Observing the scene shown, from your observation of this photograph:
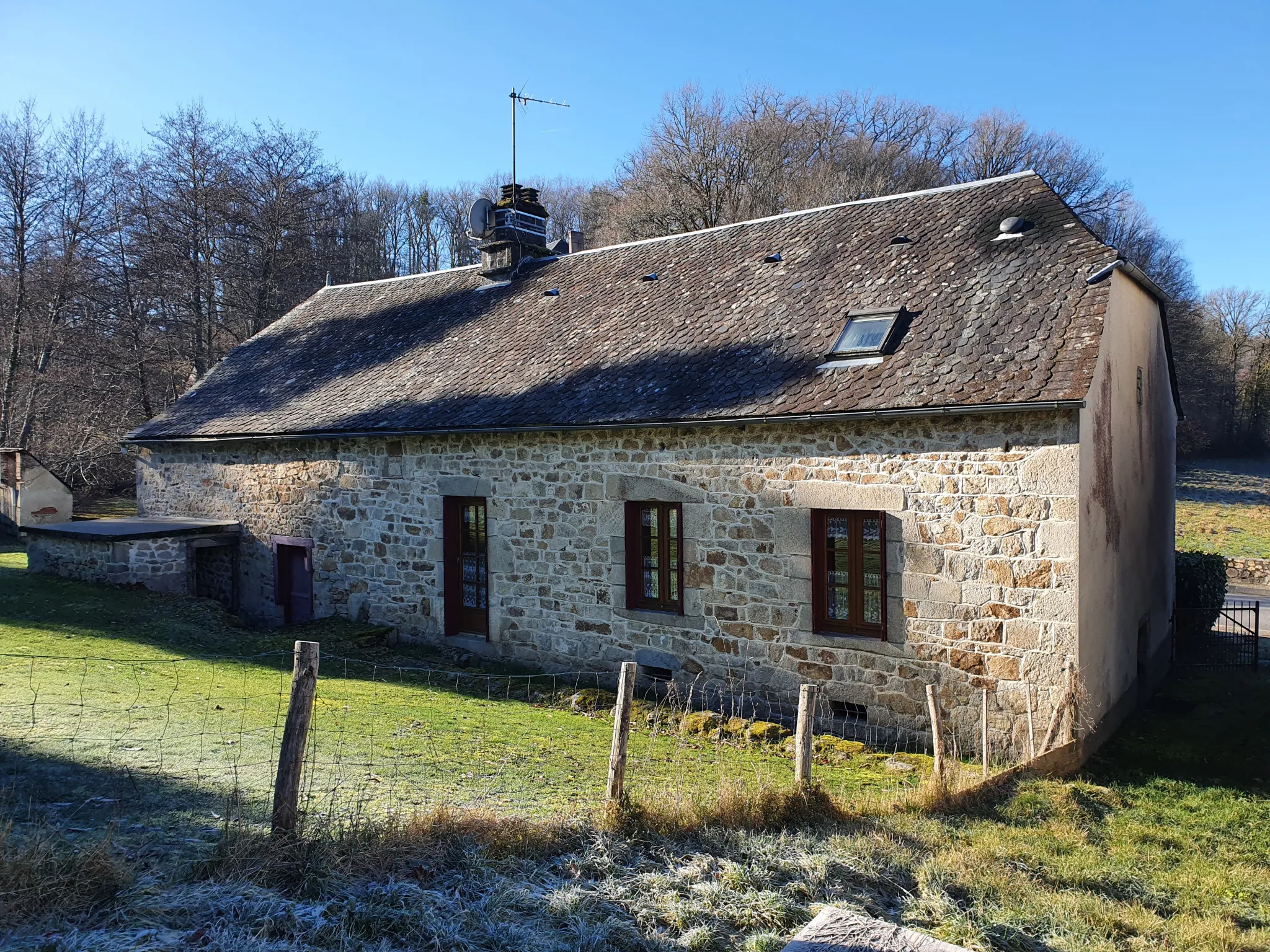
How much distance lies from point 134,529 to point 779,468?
11.3 metres

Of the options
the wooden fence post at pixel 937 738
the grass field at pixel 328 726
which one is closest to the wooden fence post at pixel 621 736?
the grass field at pixel 328 726

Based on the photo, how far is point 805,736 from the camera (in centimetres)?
588

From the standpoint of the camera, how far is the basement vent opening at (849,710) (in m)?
8.96

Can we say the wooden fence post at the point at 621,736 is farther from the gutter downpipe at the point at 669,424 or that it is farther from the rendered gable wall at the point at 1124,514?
the rendered gable wall at the point at 1124,514

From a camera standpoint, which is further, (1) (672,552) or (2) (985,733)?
(1) (672,552)

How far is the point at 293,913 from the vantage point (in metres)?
3.78

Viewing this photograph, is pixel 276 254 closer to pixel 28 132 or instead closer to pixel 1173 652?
pixel 28 132

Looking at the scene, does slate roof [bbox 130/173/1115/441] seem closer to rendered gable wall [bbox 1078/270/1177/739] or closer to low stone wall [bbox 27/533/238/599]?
rendered gable wall [bbox 1078/270/1177/739]

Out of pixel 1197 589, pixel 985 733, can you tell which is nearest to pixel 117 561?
pixel 985 733

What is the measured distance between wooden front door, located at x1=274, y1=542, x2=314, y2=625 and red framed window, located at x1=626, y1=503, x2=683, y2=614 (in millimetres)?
6219

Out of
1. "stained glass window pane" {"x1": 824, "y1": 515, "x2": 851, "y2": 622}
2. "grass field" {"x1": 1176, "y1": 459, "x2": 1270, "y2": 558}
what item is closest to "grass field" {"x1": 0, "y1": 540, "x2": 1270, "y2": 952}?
"stained glass window pane" {"x1": 824, "y1": 515, "x2": 851, "y2": 622}

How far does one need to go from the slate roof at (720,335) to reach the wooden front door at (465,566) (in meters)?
1.33

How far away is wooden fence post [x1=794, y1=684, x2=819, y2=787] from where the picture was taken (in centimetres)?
585

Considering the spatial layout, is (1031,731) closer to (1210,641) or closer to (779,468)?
(779,468)
